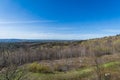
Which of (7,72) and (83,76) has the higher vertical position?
(7,72)

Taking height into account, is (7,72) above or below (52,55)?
above

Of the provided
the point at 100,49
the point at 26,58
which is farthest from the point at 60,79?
the point at 100,49

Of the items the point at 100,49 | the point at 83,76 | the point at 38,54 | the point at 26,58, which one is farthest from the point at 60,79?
the point at 100,49

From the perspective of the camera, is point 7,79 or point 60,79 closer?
point 7,79

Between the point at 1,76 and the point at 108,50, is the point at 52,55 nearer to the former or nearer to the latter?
the point at 108,50

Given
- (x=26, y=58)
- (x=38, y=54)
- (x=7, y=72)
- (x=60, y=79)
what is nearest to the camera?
(x=7, y=72)

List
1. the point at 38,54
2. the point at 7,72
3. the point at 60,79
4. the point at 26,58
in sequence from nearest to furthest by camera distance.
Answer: the point at 7,72 → the point at 60,79 → the point at 26,58 → the point at 38,54

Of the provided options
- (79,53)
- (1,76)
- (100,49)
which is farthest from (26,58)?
(1,76)

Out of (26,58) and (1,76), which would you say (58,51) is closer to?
(26,58)

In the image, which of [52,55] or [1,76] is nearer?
[1,76]
